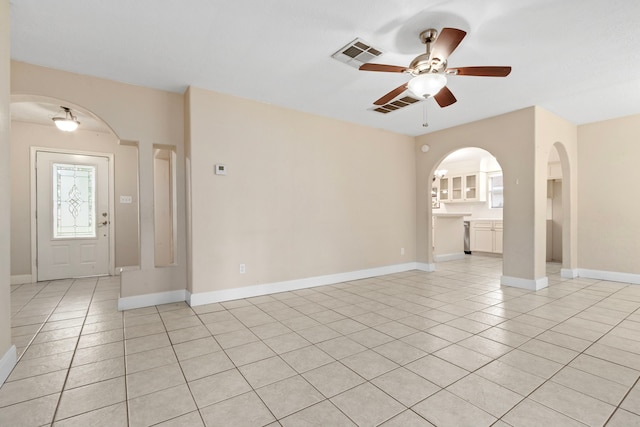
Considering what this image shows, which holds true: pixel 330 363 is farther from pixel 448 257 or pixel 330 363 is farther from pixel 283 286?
pixel 448 257

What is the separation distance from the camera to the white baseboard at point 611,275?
4699 mm

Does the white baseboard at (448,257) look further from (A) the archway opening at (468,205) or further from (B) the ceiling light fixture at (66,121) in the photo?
(B) the ceiling light fixture at (66,121)

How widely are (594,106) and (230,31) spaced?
5.17 m

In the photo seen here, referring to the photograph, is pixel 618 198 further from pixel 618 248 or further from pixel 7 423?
pixel 7 423

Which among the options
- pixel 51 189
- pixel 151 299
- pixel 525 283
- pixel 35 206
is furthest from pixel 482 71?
pixel 35 206

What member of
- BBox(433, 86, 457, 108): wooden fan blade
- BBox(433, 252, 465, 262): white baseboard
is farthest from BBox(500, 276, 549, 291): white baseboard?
BBox(433, 86, 457, 108): wooden fan blade

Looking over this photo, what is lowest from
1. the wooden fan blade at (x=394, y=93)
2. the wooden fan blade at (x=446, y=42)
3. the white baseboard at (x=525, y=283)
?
the white baseboard at (x=525, y=283)

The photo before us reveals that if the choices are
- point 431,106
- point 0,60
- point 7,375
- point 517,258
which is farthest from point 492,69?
point 7,375

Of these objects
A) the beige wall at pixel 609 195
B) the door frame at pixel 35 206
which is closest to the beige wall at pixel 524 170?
the beige wall at pixel 609 195

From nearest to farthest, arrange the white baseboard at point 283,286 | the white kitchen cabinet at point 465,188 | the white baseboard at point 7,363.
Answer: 1. the white baseboard at point 7,363
2. the white baseboard at point 283,286
3. the white kitchen cabinet at point 465,188

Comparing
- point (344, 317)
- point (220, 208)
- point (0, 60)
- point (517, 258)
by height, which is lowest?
point (344, 317)

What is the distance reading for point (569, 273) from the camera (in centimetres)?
511

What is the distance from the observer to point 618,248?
4.85m

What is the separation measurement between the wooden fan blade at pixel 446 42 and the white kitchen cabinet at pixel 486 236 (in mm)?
6574
